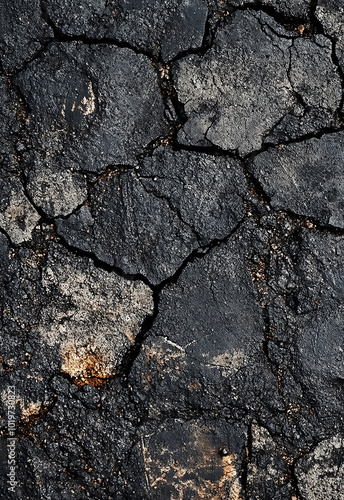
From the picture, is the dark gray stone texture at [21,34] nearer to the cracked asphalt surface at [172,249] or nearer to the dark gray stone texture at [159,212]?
the cracked asphalt surface at [172,249]

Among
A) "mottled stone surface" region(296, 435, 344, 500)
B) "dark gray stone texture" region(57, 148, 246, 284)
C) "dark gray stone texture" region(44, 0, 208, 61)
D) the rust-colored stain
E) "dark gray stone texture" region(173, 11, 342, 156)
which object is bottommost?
"mottled stone surface" region(296, 435, 344, 500)

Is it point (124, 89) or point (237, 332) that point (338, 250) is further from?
point (124, 89)

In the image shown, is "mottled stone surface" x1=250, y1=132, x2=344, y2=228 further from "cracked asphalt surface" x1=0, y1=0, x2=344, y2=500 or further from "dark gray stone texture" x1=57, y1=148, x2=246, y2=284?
"dark gray stone texture" x1=57, y1=148, x2=246, y2=284

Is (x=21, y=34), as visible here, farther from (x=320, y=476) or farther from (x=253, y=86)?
(x=320, y=476)

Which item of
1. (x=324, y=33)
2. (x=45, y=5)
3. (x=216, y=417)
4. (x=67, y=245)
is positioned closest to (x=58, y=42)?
(x=45, y=5)

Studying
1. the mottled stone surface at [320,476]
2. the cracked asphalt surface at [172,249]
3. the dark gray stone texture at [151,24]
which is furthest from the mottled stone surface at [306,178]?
the mottled stone surface at [320,476]

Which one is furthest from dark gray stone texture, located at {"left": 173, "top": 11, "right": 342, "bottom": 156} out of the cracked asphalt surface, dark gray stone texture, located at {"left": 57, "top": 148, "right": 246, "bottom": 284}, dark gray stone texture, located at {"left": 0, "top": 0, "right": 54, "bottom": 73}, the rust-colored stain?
the rust-colored stain

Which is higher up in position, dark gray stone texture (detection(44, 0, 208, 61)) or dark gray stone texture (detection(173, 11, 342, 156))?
dark gray stone texture (detection(44, 0, 208, 61))
